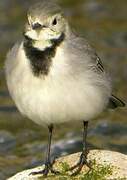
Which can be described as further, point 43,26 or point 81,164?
point 81,164

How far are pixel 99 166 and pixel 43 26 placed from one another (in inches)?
68.4

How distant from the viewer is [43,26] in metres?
8.35

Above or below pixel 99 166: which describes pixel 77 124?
below

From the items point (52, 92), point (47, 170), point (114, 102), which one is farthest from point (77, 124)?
point (52, 92)

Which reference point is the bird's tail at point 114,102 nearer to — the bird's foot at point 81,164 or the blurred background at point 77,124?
the bird's foot at point 81,164

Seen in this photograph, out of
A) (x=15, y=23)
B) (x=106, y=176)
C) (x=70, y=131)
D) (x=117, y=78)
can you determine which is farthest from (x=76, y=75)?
(x=15, y=23)

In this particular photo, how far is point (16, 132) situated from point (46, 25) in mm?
4795

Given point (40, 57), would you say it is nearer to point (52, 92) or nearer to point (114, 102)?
point (52, 92)

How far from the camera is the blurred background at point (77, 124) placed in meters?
12.3

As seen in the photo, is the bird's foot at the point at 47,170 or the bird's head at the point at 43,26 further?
the bird's foot at the point at 47,170

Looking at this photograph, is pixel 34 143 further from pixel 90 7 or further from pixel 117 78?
pixel 90 7

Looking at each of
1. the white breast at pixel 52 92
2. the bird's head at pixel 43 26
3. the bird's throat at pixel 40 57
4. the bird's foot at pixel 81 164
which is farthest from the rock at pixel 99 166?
the bird's head at pixel 43 26

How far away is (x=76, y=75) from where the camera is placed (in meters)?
8.64

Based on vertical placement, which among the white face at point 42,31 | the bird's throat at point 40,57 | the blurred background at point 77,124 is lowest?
the blurred background at point 77,124
